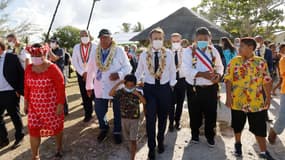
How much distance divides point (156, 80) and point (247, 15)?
1089 inches

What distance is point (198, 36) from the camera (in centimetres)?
456

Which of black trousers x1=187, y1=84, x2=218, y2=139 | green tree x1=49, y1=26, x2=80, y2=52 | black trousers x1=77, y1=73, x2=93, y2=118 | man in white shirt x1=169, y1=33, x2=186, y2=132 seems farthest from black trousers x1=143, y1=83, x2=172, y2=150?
green tree x1=49, y1=26, x2=80, y2=52

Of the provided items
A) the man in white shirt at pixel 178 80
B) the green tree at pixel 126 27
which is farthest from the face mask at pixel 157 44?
the green tree at pixel 126 27

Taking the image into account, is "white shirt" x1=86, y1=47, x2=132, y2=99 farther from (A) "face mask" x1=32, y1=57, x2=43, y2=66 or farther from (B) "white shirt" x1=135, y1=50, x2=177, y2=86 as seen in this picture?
(A) "face mask" x1=32, y1=57, x2=43, y2=66

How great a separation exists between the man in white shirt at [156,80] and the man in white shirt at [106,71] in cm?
65

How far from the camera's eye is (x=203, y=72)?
14.5ft

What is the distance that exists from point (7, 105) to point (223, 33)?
627 inches

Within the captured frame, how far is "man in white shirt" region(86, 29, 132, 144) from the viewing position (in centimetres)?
488

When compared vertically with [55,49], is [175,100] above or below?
below

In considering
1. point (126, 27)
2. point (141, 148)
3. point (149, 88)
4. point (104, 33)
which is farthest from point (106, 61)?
point (126, 27)

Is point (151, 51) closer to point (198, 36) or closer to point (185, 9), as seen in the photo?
point (198, 36)

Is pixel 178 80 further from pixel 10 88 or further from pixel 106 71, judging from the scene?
pixel 10 88

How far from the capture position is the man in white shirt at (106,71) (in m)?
4.88

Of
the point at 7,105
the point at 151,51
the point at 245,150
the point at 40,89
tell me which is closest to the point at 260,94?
the point at 245,150
